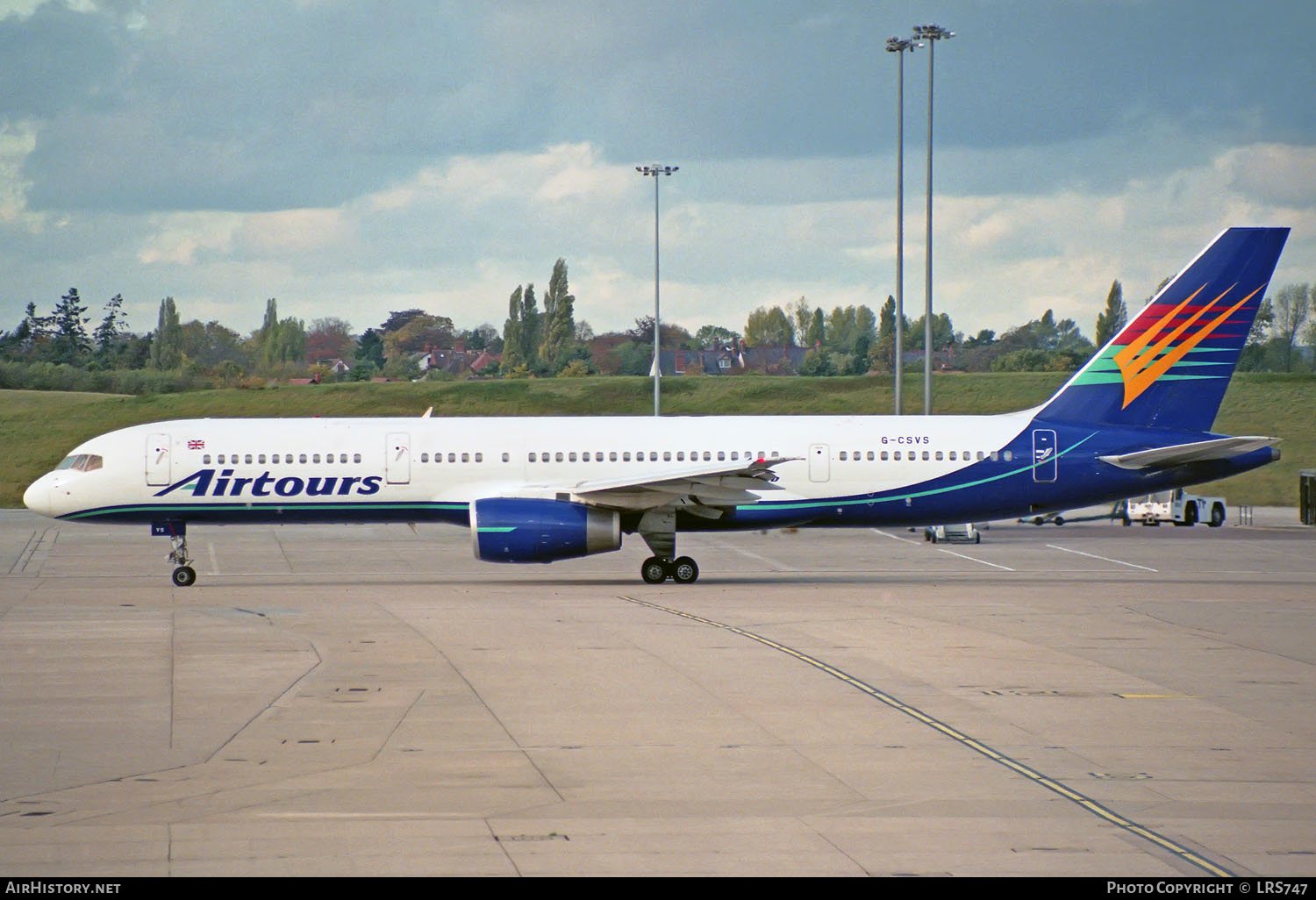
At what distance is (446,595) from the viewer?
28953mm

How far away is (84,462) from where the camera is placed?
105 feet

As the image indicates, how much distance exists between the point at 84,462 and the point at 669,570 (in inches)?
510

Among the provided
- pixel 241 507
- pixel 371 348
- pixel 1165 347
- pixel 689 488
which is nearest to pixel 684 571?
pixel 689 488

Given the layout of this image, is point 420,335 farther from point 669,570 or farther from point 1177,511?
point 669,570

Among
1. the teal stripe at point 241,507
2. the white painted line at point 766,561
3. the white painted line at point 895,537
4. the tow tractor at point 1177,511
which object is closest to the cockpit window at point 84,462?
the teal stripe at point 241,507

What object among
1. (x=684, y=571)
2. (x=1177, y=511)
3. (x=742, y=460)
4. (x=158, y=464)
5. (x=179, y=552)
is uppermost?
(x=742, y=460)

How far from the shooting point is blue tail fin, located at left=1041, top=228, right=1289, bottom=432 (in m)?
33.3

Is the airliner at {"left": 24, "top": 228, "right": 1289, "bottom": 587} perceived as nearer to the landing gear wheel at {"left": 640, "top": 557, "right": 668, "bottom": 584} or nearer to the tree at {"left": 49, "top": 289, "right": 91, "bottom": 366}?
the landing gear wheel at {"left": 640, "top": 557, "right": 668, "bottom": 584}

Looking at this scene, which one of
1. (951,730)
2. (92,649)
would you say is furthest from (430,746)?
(92,649)

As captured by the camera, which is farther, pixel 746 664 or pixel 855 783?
pixel 746 664

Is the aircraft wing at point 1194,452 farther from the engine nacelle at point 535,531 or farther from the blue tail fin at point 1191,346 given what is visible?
the engine nacelle at point 535,531

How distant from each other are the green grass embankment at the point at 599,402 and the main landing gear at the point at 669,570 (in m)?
56.0
